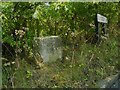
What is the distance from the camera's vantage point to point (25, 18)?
463 centimetres

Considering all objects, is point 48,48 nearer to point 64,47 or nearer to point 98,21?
point 64,47

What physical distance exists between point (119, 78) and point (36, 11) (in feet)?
5.93

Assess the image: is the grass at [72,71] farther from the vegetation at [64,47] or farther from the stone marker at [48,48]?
the stone marker at [48,48]

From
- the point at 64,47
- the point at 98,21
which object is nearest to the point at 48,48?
the point at 64,47

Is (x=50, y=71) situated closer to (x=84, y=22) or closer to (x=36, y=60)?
(x=36, y=60)

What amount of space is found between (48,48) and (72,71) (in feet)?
2.10

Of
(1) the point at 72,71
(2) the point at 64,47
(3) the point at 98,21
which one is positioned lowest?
(1) the point at 72,71

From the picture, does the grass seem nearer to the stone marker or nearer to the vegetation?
the vegetation

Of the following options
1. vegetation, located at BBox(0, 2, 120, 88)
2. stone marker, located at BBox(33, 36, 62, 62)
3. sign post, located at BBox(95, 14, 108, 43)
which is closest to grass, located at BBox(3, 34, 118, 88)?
vegetation, located at BBox(0, 2, 120, 88)

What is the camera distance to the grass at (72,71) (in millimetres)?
4320

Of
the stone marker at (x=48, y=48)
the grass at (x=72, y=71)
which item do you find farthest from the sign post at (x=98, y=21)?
the stone marker at (x=48, y=48)

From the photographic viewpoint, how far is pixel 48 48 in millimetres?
5152

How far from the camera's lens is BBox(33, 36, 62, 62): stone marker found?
4935 millimetres

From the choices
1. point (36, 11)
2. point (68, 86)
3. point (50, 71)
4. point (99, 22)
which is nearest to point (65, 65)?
point (50, 71)
